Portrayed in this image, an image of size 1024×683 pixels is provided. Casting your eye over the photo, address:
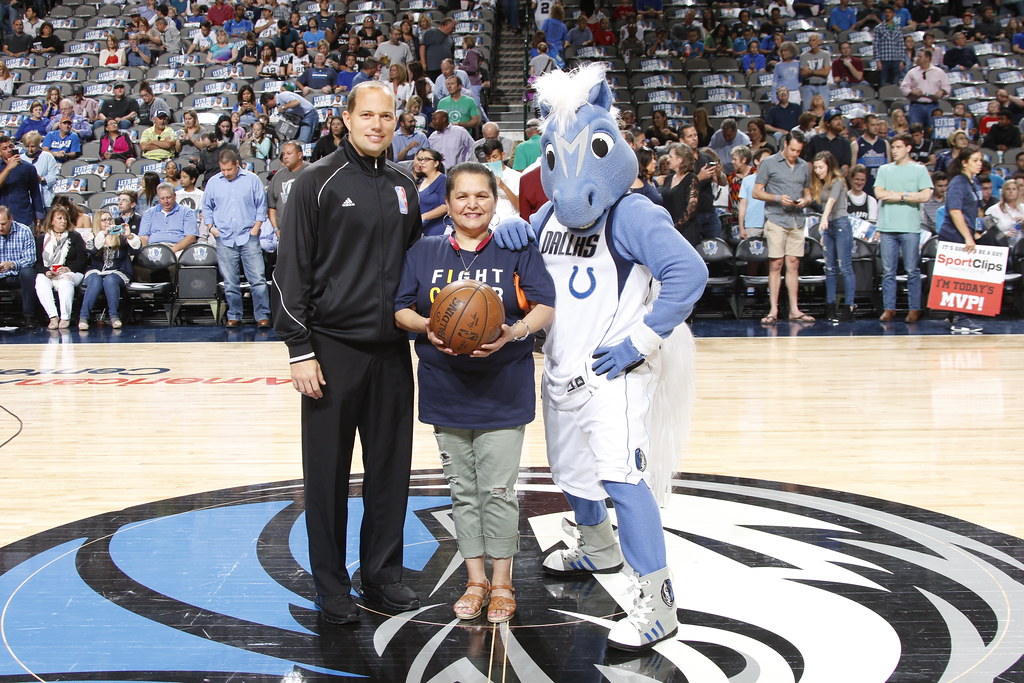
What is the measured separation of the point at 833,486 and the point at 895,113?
897 cm

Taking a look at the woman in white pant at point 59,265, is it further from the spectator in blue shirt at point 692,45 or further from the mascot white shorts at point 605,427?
the spectator in blue shirt at point 692,45

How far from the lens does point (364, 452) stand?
3125 millimetres

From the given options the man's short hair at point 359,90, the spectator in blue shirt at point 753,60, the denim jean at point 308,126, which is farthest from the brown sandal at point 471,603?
the spectator in blue shirt at point 753,60

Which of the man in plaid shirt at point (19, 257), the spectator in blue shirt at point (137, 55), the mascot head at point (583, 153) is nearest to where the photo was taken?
the mascot head at point (583, 153)

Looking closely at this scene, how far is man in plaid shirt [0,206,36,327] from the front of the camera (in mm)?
9766

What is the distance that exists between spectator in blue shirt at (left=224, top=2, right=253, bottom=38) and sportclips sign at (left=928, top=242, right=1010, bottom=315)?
35.3 feet

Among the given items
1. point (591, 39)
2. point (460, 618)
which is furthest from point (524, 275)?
point (591, 39)

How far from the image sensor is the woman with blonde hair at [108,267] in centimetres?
967

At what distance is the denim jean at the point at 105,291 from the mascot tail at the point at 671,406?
7817mm

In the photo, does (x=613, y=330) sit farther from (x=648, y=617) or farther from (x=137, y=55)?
(x=137, y=55)

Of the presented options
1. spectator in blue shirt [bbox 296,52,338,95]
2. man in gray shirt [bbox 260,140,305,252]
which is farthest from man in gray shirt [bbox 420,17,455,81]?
man in gray shirt [bbox 260,140,305,252]

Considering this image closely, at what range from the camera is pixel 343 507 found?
10.0 ft

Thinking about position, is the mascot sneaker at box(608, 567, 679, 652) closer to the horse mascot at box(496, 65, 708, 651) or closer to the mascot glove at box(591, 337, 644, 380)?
the horse mascot at box(496, 65, 708, 651)

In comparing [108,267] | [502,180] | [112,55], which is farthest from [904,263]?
[112,55]
